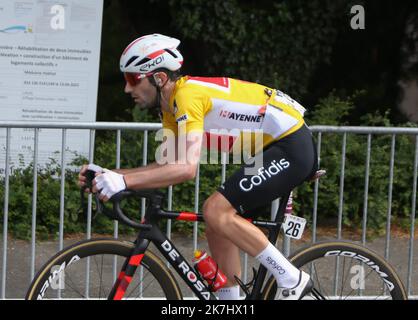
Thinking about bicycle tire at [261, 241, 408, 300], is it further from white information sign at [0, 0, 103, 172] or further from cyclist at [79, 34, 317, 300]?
white information sign at [0, 0, 103, 172]

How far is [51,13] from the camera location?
27.8 ft

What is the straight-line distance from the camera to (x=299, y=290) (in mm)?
4586

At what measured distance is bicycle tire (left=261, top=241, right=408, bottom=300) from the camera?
15.4 ft

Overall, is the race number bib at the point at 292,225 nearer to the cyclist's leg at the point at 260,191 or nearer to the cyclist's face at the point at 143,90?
the cyclist's leg at the point at 260,191

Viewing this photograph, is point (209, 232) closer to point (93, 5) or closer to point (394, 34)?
point (93, 5)

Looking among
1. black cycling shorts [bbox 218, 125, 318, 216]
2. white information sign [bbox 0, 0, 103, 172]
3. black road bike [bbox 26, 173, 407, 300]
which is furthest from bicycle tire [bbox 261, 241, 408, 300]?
white information sign [bbox 0, 0, 103, 172]

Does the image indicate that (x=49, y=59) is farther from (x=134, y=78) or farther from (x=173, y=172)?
(x=173, y=172)

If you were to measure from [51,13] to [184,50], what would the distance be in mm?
1966

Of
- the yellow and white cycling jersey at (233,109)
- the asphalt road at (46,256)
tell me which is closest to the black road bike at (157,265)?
the yellow and white cycling jersey at (233,109)

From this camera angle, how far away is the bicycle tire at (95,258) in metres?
4.39

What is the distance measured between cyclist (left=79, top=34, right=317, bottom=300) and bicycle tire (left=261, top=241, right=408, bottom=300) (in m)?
0.10

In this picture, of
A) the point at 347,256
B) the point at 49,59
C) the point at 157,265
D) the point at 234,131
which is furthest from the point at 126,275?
the point at 49,59

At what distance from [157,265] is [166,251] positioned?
10 cm

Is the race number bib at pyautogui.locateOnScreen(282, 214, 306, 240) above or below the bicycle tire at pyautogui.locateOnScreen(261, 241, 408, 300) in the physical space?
above
